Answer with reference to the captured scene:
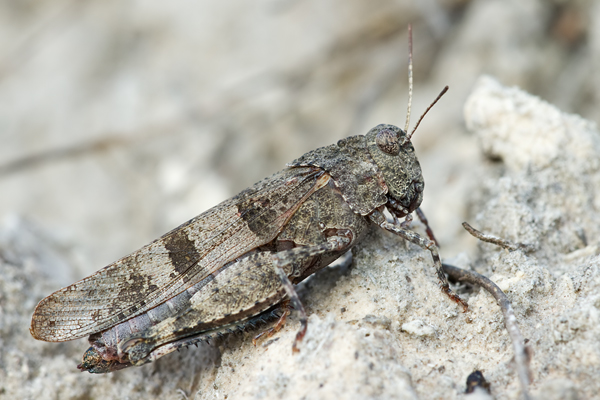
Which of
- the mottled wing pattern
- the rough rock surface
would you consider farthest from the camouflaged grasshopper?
the rough rock surface

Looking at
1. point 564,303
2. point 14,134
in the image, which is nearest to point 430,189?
point 564,303

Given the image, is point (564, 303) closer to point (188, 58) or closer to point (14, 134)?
point (188, 58)

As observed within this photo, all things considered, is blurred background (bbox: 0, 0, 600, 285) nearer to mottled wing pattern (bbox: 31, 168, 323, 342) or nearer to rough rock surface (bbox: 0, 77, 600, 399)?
rough rock surface (bbox: 0, 77, 600, 399)

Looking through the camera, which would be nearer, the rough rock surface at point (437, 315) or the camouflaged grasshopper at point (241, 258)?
the rough rock surface at point (437, 315)

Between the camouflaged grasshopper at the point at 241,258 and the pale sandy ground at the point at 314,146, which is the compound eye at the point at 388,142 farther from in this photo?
the pale sandy ground at the point at 314,146

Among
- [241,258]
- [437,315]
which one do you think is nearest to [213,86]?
[241,258]

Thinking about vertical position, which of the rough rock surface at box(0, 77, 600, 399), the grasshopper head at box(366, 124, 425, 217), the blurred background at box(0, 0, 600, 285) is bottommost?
the rough rock surface at box(0, 77, 600, 399)

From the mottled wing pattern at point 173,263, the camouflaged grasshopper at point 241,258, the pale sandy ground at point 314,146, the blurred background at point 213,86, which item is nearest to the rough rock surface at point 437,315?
the pale sandy ground at point 314,146

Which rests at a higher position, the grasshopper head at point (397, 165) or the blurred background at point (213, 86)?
the blurred background at point (213, 86)
